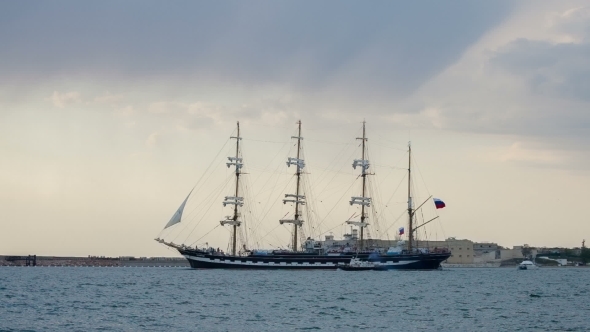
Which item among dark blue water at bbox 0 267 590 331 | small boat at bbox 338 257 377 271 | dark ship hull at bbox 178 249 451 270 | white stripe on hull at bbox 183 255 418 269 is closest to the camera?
dark blue water at bbox 0 267 590 331

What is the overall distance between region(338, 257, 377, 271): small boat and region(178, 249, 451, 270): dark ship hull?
64.8 inches

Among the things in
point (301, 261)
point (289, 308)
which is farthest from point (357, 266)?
point (289, 308)

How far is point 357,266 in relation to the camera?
147 metres

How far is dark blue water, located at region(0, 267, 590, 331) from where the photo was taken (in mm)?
56938

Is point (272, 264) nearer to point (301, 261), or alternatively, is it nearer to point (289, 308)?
point (301, 261)

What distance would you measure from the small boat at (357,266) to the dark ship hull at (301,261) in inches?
64.8

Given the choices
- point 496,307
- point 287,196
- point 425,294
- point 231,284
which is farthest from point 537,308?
point 287,196

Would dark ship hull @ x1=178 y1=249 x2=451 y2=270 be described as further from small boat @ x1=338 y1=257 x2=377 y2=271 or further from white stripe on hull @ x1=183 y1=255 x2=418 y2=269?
small boat @ x1=338 y1=257 x2=377 y2=271

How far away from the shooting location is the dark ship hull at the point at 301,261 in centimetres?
14888

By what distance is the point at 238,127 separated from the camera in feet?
526

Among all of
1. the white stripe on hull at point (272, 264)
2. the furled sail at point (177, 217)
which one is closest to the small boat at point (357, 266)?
the white stripe on hull at point (272, 264)

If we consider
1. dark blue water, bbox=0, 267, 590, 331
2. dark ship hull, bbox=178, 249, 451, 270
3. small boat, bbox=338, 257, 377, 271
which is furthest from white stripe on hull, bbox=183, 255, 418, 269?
dark blue water, bbox=0, 267, 590, 331

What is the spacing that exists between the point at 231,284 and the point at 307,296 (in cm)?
2117

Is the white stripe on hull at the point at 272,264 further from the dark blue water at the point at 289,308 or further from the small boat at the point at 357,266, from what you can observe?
the dark blue water at the point at 289,308
